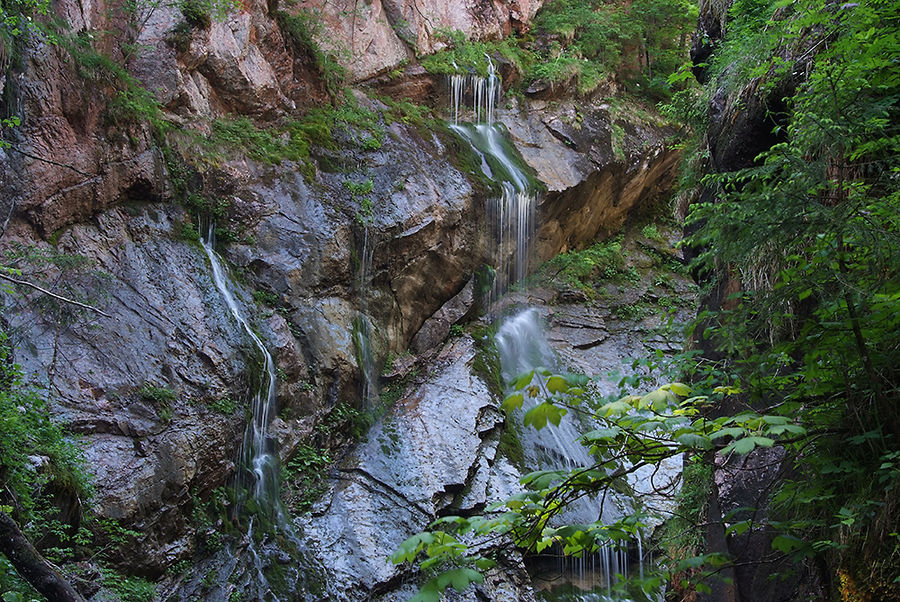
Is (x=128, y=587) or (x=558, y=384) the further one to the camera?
(x=128, y=587)

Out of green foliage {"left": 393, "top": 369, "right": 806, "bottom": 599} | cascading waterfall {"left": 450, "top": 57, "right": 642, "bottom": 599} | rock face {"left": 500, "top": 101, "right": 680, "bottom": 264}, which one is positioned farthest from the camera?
rock face {"left": 500, "top": 101, "right": 680, "bottom": 264}

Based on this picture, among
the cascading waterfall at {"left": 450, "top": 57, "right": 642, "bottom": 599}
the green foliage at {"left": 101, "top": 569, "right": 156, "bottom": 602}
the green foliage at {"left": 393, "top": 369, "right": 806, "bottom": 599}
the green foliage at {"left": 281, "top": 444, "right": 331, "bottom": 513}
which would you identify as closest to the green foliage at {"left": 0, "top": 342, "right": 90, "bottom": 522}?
the green foliage at {"left": 101, "top": 569, "right": 156, "bottom": 602}

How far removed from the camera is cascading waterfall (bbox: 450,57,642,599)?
32.1ft

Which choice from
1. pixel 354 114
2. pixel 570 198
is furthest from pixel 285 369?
pixel 570 198

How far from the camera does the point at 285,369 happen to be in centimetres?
839

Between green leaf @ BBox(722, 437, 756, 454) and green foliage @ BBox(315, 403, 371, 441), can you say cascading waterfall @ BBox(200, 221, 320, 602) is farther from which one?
green leaf @ BBox(722, 437, 756, 454)

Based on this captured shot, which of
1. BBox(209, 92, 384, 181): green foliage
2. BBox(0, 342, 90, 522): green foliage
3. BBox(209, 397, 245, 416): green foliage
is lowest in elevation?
BBox(0, 342, 90, 522): green foliage

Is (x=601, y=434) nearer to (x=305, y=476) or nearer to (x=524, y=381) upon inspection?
(x=524, y=381)

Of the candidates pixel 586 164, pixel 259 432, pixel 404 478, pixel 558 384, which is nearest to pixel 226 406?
pixel 259 432

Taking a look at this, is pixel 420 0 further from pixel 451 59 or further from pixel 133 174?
pixel 133 174

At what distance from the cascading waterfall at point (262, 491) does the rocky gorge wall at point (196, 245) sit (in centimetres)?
23

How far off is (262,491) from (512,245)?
7.13 meters

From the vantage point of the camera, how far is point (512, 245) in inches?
502

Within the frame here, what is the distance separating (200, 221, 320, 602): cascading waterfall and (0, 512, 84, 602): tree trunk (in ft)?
12.1
